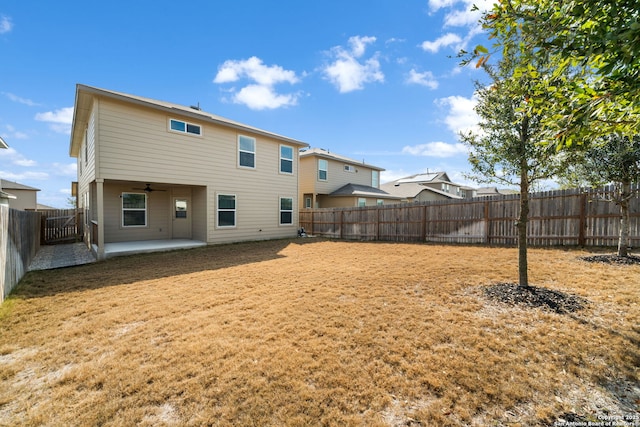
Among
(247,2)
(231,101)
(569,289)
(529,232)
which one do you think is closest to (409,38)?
(247,2)

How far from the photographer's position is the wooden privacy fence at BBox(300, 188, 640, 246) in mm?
7645

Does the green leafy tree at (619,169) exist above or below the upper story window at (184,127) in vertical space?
below

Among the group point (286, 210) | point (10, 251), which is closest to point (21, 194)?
point (286, 210)

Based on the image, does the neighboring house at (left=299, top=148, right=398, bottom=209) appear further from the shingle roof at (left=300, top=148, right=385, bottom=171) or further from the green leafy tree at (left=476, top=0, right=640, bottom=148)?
the green leafy tree at (left=476, top=0, right=640, bottom=148)

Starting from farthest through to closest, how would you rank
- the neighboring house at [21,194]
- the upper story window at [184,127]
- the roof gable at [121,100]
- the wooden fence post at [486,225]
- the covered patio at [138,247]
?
1. the neighboring house at [21,194]
2. the upper story window at [184,127]
3. the wooden fence post at [486,225]
4. the covered patio at [138,247]
5. the roof gable at [121,100]

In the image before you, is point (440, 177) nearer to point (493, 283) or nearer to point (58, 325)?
point (493, 283)

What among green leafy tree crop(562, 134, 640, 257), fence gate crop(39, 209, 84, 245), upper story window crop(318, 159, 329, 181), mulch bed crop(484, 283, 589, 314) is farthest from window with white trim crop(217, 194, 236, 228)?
green leafy tree crop(562, 134, 640, 257)

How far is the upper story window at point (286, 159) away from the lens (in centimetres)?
1365

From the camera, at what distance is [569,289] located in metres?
4.39

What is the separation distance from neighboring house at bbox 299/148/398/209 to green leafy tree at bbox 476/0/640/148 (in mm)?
16005

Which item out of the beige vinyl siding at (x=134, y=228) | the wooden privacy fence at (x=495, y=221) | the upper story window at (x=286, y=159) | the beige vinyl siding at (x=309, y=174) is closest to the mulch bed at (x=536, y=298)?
the wooden privacy fence at (x=495, y=221)

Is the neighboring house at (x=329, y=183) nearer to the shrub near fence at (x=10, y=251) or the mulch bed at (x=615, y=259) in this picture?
the mulch bed at (x=615, y=259)

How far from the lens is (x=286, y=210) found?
14047 millimetres

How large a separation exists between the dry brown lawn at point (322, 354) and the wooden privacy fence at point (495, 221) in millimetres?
3195
